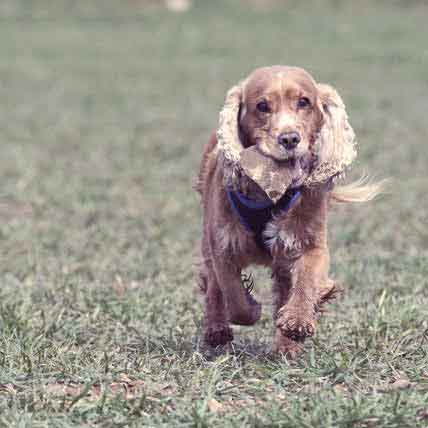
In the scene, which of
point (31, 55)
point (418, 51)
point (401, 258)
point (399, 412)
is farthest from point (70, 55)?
point (399, 412)

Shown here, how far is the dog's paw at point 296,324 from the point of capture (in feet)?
14.9

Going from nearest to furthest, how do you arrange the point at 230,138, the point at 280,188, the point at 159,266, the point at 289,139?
1. the point at 289,139
2. the point at 280,188
3. the point at 230,138
4. the point at 159,266

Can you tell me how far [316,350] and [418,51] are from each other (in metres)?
19.4

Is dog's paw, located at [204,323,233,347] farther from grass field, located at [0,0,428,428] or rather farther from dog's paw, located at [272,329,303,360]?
dog's paw, located at [272,329,303,360]

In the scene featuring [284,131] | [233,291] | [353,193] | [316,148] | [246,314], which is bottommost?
[246,314]

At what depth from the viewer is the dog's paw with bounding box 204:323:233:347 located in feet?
16.6

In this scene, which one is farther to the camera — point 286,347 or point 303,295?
point 286,347

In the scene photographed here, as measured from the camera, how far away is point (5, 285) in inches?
258

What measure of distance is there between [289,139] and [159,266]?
3.08 m

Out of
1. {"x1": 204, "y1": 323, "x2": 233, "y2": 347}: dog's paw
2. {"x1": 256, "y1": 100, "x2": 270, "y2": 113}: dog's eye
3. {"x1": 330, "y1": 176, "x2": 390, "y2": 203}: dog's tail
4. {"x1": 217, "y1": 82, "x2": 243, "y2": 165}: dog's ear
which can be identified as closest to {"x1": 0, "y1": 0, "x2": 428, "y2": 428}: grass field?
{"x1": 204, "y1": 323, "x2": 233, "y2": 347}: dog's paw

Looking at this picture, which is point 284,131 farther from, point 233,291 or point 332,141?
point 233,291

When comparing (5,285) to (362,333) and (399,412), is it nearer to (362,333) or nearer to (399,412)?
(362,333)

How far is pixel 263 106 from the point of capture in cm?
452

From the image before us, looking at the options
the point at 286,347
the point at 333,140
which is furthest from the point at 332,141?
the point at 286,347
